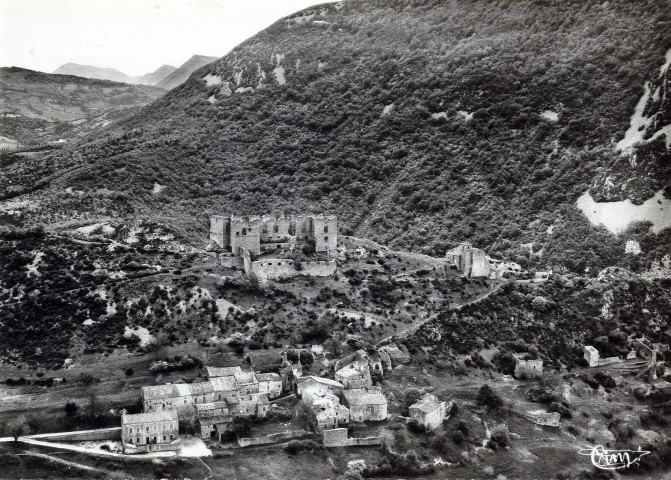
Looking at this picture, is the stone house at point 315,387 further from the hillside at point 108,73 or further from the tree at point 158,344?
the hillside at point 108,73

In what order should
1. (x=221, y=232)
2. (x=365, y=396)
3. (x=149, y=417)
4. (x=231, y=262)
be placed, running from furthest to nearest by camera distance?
(x=221, y=232) → (x=231, y=262) → (x=365, y=396) → (x=149, y=417)

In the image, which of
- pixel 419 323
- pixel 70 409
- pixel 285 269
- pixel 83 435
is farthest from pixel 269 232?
pixel 83 435

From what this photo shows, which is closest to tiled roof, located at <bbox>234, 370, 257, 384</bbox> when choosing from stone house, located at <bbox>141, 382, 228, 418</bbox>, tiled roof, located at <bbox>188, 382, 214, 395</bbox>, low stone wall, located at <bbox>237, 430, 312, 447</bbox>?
stone house, located at <bbox>141, 382, 228, 418</bbox>

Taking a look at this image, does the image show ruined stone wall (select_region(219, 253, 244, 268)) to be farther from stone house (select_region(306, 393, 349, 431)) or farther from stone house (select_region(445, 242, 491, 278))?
stone house (select_region(445, 242, 491, 278))

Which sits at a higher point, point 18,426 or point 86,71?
point 86,71

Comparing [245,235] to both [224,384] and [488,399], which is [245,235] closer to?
[224,384]

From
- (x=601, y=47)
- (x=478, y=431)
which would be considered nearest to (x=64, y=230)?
(x=478, y=431)

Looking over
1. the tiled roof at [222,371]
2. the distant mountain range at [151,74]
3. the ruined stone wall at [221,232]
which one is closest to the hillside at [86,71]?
the distant mountain range at [151,74]
